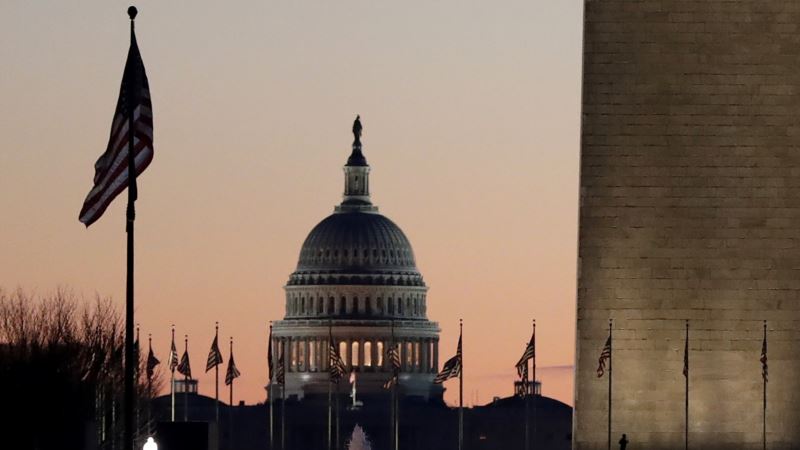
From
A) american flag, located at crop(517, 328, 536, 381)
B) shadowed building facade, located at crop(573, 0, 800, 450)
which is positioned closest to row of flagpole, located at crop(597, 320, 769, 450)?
shadowed building facade, located at crop(573, 0, 800, 450)

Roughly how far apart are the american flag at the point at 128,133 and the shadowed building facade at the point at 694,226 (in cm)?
4976

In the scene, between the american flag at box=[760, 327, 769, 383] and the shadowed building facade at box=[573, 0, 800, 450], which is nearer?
the american flag at box=[760, 327, 769, 383]

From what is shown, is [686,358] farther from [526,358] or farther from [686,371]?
[526,358]

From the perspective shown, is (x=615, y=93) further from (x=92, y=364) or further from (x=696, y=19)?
(x=92, y=364)

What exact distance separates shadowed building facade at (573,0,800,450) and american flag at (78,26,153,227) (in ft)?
163

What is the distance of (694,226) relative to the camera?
114 m

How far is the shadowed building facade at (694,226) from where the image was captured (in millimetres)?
112125

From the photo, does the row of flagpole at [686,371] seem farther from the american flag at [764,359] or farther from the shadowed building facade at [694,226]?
the shadowed building facade at [694,226]

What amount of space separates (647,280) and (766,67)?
7.81 meters

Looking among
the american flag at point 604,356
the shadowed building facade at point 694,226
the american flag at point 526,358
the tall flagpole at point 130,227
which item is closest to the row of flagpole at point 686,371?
the american flag at point 604,356

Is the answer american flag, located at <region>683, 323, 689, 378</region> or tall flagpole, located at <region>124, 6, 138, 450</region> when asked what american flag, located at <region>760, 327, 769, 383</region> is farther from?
tall flagpole, located at <region>124, 6, 138, 450</region>

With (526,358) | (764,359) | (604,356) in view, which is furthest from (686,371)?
(526,358)

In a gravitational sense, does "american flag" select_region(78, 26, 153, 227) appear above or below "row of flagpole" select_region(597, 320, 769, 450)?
above

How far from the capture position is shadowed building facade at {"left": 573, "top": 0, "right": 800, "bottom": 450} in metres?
112
